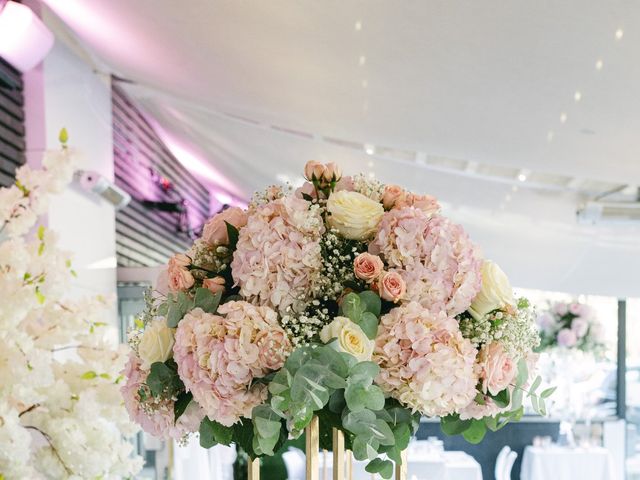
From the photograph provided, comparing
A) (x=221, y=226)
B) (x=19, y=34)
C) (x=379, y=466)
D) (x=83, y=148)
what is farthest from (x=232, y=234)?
(x=83, y=148)

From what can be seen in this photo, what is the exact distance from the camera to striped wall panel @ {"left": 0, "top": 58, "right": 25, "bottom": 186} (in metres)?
3.80

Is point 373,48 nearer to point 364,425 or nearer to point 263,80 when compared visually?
point 263,80

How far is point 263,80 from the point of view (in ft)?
11.0

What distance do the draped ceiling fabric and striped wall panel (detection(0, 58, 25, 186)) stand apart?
48 centimetres

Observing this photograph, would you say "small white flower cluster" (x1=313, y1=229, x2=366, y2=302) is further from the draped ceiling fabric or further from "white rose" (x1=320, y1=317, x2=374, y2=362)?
the draped ceiling fabric

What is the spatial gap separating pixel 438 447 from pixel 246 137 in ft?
11.1

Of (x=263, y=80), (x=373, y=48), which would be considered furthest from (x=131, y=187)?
(x=373, y=48)

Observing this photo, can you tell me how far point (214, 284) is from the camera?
3.86 feet

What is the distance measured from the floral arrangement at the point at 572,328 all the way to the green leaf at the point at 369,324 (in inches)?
240

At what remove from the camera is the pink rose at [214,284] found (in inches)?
46.3

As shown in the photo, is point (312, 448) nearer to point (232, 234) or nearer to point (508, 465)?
point (232, 234)

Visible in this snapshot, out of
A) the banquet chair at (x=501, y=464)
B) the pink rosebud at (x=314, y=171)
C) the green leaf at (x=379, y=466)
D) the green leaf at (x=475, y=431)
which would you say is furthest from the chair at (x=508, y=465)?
the pink rosebud at (x=314, y=171)

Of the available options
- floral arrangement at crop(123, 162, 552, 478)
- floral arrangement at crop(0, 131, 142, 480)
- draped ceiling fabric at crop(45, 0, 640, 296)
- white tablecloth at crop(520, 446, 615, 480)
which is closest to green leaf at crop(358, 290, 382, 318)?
floral arrangement at crop(123, 162, 552, 478)

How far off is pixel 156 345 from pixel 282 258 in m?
0.27
